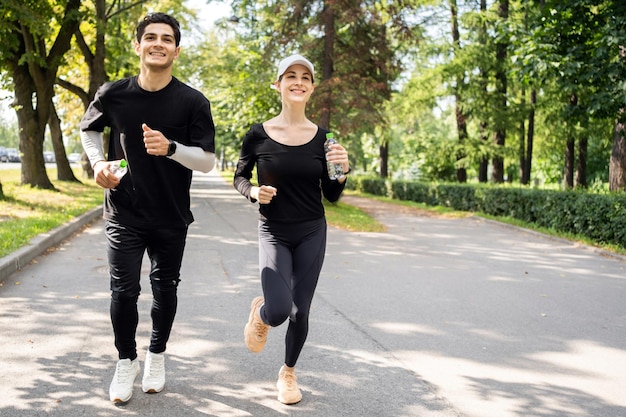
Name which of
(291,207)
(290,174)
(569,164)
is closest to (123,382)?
(291,207)

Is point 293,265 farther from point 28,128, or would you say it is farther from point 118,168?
point 28,128

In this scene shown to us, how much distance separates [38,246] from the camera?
870 centimetres

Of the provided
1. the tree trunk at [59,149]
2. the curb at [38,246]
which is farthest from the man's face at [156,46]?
the tree trunk at [59,149]

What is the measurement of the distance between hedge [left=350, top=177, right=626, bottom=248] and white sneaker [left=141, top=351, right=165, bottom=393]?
10.3 meters

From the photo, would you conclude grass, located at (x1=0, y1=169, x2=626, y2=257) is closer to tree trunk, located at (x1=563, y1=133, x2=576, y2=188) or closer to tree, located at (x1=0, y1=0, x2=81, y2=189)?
tree, located at (x1=0, y1=0, x2=81, y2=189)

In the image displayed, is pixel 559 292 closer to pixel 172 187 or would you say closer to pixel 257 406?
pixel 257 406

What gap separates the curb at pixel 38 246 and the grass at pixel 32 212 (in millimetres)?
116

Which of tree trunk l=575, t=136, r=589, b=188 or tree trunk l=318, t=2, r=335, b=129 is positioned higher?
tree trunk l=318, t=2, r=335, b=129

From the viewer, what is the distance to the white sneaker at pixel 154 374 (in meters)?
3.71

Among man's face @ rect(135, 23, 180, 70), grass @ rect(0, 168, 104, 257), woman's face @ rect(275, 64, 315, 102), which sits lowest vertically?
grass @ rect(0, 168, 104, 257)

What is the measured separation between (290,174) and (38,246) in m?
6.37

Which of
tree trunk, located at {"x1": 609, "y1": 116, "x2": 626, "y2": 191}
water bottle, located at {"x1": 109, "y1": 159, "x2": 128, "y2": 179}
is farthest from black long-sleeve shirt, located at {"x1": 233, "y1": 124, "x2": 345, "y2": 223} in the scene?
tree trunk, located at {"x1": 609, "y1": 116, "x2": 626, "y2": 191}

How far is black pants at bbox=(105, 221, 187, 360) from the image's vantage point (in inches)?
138

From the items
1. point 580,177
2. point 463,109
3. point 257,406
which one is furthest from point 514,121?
point 257,406
